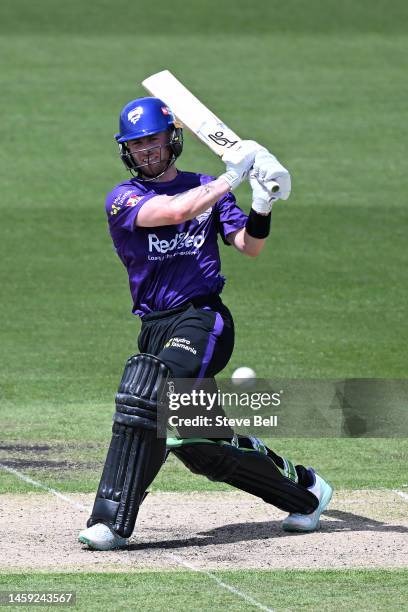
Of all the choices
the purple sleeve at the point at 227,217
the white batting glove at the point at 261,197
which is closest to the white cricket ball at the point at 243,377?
the purple sleeve at the point at 227,217

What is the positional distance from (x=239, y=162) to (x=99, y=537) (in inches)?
77.7

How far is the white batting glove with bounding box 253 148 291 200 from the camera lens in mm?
7004

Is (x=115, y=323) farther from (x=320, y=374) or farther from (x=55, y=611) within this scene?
(x=55, y=611)

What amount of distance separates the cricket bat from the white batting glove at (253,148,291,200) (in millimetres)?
284

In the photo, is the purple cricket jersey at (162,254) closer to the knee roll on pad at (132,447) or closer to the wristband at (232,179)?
the wristband at (232,179)

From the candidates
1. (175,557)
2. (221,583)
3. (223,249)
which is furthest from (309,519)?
(223,249)

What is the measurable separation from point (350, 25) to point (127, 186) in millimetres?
21701

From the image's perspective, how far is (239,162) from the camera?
7.10 meters

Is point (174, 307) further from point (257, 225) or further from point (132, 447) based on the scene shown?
point (132, 447)

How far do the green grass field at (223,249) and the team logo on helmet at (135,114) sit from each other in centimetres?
220

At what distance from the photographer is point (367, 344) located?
1228 centimetres

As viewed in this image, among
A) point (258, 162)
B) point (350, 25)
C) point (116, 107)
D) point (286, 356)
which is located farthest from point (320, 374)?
point (350, 25)

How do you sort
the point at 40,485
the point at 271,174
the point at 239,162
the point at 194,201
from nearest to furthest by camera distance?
1. the point at 194,201
2. the point at 271,174
3. the point at 239,162
4. the point at 40,485

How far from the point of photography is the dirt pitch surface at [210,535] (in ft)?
21.5
